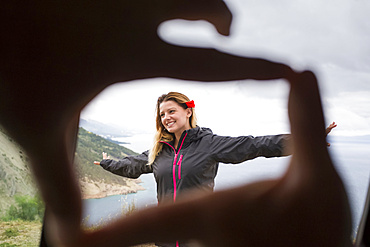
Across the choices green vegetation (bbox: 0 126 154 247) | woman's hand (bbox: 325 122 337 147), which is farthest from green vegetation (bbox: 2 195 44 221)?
woman's hand (bbox: 325 122 337 147)

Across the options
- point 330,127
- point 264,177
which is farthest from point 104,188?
point 330,127

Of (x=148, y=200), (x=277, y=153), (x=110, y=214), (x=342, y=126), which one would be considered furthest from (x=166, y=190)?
(x=342, y=126)

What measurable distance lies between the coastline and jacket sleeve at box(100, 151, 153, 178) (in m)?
0.03

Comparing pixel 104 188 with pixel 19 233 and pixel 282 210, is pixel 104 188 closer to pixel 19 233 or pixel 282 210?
pixel 19 233

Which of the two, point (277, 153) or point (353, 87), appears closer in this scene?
point (277, 153)

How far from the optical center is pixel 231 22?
0.93m

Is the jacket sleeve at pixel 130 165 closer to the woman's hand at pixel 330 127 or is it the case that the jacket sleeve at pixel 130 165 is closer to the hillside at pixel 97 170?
the hillside at pixel 97 170

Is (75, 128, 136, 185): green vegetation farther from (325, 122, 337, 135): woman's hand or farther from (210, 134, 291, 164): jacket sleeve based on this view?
(325, 122, 337, 135): woman's hand

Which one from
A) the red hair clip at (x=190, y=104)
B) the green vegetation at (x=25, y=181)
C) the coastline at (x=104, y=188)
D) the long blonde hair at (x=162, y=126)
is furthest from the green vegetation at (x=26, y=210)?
the red hair clip at (x=190, y=104)

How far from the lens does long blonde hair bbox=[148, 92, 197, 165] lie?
0.89m

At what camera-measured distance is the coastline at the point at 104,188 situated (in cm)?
92

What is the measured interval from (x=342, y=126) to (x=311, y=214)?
0.27 m

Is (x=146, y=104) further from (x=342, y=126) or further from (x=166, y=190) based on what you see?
(x=342, y=126)

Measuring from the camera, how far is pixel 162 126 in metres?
0.91
